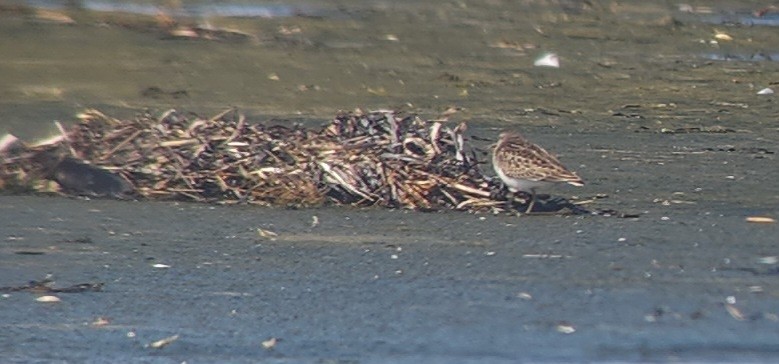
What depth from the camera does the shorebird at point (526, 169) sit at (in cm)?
846

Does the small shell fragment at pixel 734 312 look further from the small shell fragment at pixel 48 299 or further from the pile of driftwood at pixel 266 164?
the small shell fragment at pixel 48 299

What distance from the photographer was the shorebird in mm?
8459

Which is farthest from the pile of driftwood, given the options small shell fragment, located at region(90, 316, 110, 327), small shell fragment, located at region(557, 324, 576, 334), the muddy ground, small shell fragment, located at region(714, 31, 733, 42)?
small shell fragment, located at region(714, 31, 733, 42)

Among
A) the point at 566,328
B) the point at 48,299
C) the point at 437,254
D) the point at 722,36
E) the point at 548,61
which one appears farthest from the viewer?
the point at 722,36

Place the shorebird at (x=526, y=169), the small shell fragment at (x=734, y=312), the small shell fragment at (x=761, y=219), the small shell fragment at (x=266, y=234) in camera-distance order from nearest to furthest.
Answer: the small shell fragment at (x=734, y=312)
the small shell fragment at (x=266, y=234)
the shorebird at (x=526, y=169)
the small shell fragment at (x=761, y=219)

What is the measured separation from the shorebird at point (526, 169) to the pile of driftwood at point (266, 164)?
201 millimetres

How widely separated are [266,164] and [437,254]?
164 cm

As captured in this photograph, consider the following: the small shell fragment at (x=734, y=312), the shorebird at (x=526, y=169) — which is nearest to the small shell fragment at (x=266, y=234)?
the shorebird at (x=526, y=169)

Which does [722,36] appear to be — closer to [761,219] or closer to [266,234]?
[761,219]

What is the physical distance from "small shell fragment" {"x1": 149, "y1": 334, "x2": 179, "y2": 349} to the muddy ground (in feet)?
0.12

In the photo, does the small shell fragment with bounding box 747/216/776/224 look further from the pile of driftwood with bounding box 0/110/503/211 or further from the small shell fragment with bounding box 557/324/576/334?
the small shell fragment with bounding box 557/324/576/334

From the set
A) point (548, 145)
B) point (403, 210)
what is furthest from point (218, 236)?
point (548, 145)

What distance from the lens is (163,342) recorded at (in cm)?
622

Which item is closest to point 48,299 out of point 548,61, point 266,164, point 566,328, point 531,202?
point 566,328
